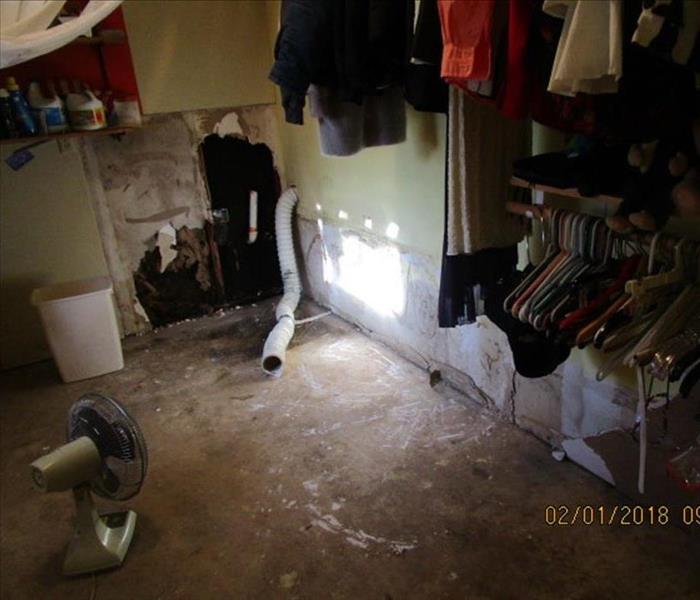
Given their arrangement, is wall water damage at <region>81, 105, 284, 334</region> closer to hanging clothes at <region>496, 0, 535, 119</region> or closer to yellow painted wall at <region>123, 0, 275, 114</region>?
yellow painted wall at <region>123, 0, 275, 114</region>

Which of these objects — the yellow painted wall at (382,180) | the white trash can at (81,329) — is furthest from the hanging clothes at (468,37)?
the white trash can at (81,329)

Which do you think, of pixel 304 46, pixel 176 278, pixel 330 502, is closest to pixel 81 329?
pixel 176 278

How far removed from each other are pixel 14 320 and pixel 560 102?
9.80 feet

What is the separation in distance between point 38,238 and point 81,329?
1.96 ft

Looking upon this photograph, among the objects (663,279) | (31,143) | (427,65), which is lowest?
(663,279)

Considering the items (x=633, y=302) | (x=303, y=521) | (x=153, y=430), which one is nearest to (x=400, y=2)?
(x=633, y=302)

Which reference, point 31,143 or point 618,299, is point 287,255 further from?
point 618,299

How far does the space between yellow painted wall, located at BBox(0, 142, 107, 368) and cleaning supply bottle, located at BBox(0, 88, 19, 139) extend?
0.20m

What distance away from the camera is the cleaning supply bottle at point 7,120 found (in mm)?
2549

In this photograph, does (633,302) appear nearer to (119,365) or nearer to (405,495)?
(405,495)

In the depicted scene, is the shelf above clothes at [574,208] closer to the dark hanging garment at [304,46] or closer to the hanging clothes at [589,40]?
the hanging clothes at [589,40]

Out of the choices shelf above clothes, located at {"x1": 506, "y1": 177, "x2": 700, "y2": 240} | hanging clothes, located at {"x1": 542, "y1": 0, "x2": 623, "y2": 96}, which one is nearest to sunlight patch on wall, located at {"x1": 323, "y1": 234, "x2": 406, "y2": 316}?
shelf above clothes, located at {"x1": 506, "y1": 177, "x2": 700, "y2": 240}

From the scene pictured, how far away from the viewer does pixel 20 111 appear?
258 cm

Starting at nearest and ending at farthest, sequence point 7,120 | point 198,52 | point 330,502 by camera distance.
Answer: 1. point 330,502
2. point 7,120
3. point 198,52
